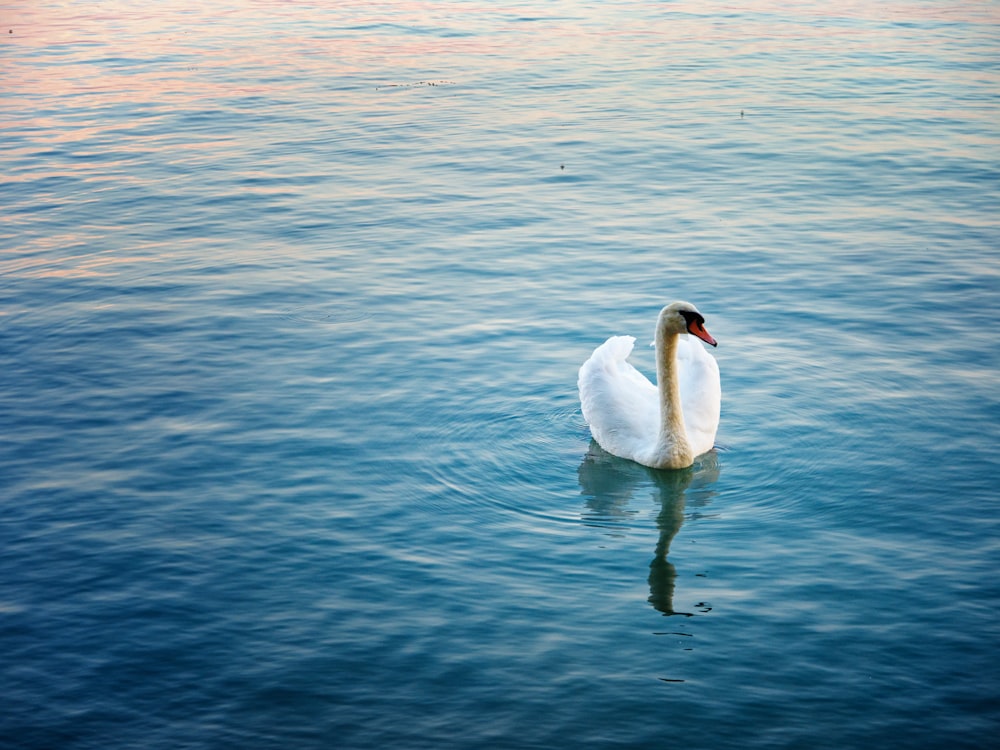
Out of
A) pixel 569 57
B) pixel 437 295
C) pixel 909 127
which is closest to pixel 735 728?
pixel 437 295

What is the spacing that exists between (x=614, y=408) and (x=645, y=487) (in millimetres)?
976

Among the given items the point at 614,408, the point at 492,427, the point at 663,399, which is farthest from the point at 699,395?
the point at 492,427

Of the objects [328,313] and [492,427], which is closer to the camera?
[492,427]

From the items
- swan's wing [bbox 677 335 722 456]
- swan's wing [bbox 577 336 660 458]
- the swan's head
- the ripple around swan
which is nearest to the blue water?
the ripple around swan

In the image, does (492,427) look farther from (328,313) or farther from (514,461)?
(328,313)

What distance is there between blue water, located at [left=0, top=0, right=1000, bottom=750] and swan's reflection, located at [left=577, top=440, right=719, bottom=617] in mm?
46

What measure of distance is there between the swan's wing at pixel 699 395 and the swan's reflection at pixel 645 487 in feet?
1.00

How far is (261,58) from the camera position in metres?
35.8

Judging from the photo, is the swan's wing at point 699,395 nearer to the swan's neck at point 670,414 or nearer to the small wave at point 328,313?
the swan's neck at point 670,414

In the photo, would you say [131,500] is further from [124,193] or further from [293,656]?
[124,193]

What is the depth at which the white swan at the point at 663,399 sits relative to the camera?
42.6 ft

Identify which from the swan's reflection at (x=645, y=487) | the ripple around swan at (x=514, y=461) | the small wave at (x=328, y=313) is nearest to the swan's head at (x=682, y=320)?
the swan's reflection at (x=645, y=487)

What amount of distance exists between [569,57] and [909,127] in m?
11.1

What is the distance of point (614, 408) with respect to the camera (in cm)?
1358
